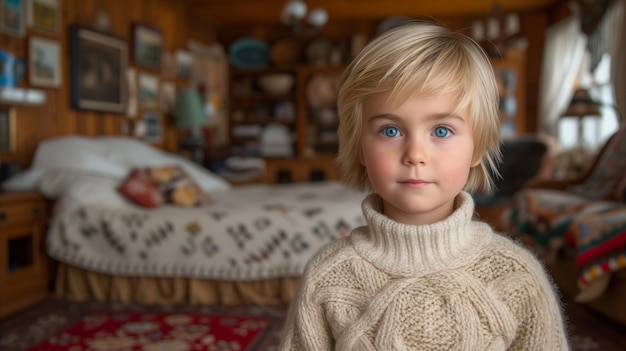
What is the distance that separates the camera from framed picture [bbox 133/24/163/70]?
181 inches

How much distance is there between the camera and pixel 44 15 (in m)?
3.46

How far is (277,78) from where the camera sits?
6719 millimetres

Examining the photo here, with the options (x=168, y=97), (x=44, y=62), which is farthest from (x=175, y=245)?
(x=168, y=97)

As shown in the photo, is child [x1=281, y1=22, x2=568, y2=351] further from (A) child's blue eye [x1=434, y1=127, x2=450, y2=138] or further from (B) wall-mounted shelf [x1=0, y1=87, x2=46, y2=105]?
(B) wall-mounted shelf [x1=0, y1=87, x2=46, y2=105]

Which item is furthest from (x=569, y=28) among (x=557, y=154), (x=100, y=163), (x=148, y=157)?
(x=100, y=163)

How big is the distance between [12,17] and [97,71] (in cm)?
88

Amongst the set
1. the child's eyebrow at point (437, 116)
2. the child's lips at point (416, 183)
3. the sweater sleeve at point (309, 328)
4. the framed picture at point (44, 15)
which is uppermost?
the framed picture at point (44, 15)

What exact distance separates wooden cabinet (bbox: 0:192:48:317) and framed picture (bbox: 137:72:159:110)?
195 cm

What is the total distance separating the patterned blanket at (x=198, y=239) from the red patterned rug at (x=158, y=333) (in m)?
0.27

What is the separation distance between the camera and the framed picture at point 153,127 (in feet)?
15.7

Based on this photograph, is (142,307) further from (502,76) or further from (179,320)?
(502,76)

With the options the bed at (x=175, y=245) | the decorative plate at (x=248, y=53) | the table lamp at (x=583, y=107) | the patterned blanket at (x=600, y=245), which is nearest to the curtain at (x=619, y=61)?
the table lamp at (x=583, y=107)

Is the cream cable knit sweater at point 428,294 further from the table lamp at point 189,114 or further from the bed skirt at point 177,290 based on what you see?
the table lamp at point 189,114

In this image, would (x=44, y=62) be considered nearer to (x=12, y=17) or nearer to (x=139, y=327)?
(x=12, y=17)
